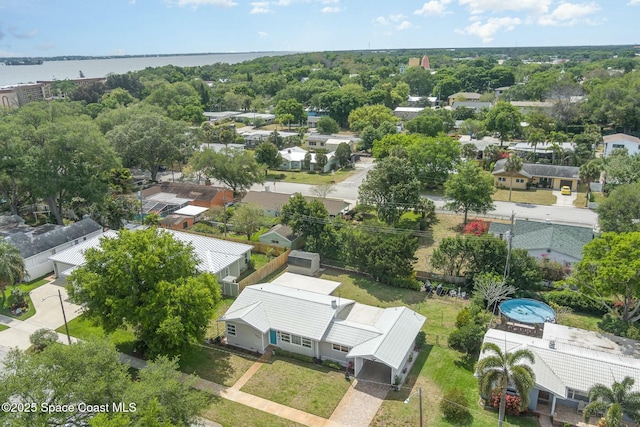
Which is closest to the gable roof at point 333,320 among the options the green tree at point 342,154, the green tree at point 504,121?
the green tree at point 342,154

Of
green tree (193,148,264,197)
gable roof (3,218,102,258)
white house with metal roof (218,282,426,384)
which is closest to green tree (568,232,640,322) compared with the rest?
white house with metal roof (218,282,426,384)

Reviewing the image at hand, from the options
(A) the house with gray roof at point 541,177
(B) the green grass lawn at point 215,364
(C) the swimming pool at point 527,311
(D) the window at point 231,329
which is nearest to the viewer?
(B) the green grass lawn at point 215,364

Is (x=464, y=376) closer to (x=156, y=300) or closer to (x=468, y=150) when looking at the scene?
(x=156, y=300)

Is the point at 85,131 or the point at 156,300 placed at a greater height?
the point at 85,131

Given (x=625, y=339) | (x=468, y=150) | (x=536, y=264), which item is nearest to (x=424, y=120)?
(x=468, y=150)

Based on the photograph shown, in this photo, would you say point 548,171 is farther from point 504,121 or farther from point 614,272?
point 614,272

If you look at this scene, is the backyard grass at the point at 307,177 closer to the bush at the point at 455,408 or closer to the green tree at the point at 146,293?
the green tree at the point at 146,293
